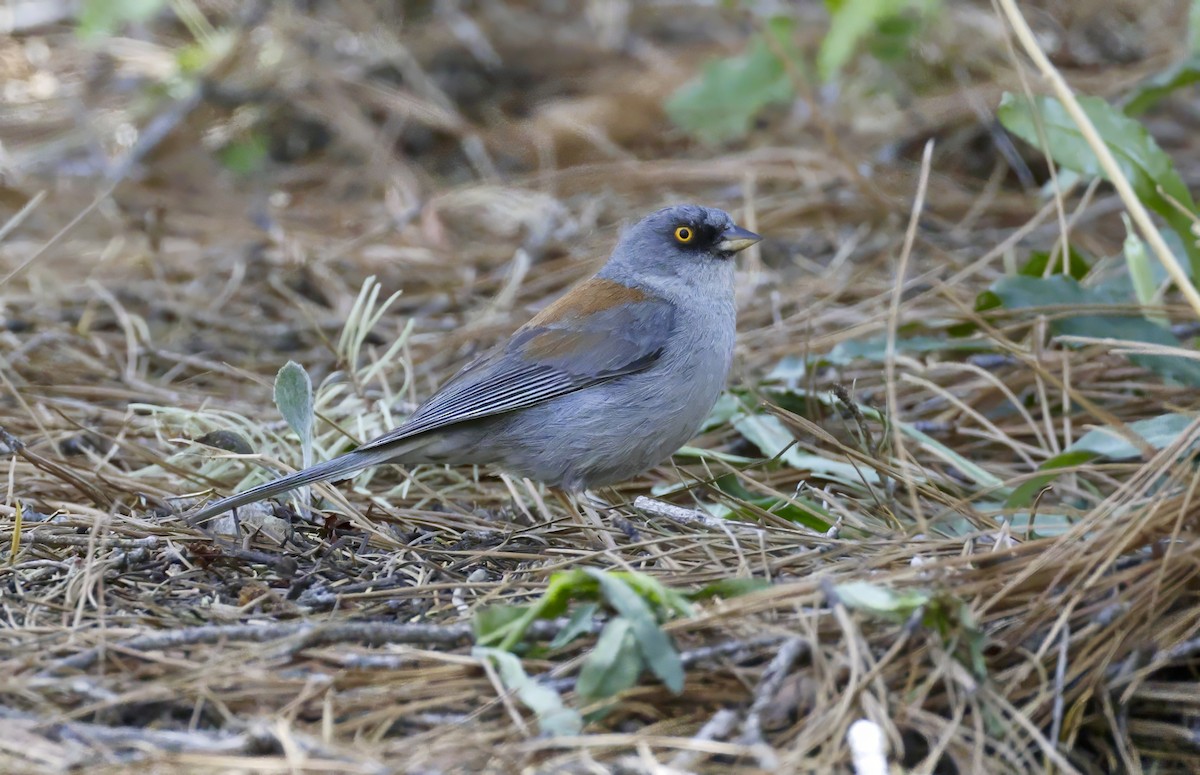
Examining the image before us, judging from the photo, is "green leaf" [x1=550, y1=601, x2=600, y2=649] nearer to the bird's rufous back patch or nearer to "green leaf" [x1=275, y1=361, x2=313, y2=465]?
"green leaf" [x1=275, y1=361, x2=313, y2=465]

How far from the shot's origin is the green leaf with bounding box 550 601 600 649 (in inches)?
107

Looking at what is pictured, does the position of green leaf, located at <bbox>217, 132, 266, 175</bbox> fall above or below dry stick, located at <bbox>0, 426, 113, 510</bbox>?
above

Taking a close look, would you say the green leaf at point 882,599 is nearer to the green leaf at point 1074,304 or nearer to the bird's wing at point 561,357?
the bird's wing at point 561,357

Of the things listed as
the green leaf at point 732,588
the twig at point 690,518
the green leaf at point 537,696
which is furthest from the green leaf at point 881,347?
the green leaf at point 537,696

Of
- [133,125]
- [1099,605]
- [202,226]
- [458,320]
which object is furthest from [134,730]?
[133,125]

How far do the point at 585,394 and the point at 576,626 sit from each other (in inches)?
64.9

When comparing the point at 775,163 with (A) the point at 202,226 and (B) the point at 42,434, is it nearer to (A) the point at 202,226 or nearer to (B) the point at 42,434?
(A) the point at 202,226


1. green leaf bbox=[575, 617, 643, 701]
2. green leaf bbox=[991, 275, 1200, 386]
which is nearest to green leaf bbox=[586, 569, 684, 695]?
green leaf bbox=[575, 617, 643, 701]

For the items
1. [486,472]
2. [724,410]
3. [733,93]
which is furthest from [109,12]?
[724,410]

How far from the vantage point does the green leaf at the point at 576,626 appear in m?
2.71

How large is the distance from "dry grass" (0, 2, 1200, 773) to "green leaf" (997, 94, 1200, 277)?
52 centimetres

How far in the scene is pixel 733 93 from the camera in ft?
23.3

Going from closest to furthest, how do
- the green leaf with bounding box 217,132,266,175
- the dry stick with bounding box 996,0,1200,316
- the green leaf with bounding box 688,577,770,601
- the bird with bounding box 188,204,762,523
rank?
1. the green leaf with bounding box 688,577,770,601
2. the dry stick with bounding box 996,0,1200,316
3. the bird with bounding box 188,204,762,523
4. the green leaf with bounding box 217,132,266,175

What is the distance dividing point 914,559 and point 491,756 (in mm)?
1341
